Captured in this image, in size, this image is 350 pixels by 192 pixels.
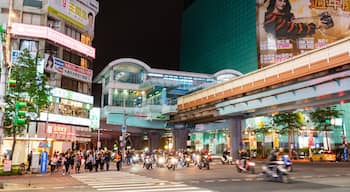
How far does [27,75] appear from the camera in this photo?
87.8 ft

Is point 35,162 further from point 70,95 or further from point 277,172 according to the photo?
point 277,172

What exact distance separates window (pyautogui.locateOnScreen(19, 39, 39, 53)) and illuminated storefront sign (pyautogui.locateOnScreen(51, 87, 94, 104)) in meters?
5.47

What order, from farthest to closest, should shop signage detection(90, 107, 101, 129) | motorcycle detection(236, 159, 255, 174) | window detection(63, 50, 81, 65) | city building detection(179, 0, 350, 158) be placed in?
window detection(63, 50, 81, 65) → shop signage detection(90, 107, 101, 129) → city building detection(179, 0, 350, 158) → motorcycle detection(236, 159, 255, 174)

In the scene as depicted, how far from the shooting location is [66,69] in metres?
43.0

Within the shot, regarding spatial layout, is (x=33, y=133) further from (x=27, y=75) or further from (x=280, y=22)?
(x=280, y=22)

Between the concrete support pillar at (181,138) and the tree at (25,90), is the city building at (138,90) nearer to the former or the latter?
the concrete support pillar at (181,138)

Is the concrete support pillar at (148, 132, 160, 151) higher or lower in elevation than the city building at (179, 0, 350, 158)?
lower

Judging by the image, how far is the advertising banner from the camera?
40.6 m

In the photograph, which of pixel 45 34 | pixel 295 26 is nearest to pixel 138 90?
pixel 45 34

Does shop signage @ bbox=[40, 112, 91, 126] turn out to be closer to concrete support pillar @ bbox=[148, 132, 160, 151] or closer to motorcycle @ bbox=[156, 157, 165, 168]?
motorcycle @ bbox=[156, 157, 165, 168]

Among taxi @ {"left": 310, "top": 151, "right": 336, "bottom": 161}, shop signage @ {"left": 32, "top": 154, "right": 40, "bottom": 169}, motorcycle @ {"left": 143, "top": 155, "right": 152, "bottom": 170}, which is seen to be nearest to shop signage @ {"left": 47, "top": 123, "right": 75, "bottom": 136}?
shop signage @ {"left": 32, "top": 154, "right": 40, "bottom": 169}

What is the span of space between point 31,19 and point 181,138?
28.9 meters

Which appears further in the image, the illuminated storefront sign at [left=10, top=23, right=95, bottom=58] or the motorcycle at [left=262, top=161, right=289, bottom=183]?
the illuminated storefront sign at [left=10, top=23, right=95, bottom=58]

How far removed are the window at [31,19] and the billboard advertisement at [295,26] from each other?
6041cm
